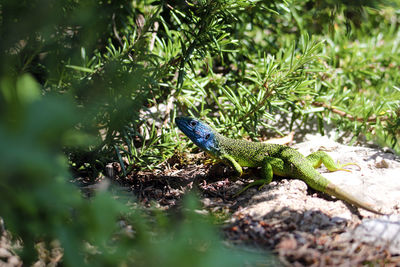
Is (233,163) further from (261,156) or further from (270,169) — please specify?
(270,169)

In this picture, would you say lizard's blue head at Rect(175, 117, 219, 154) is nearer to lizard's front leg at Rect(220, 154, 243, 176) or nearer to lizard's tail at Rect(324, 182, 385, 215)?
lizard's front leg at Rect(220, 154, 243, 176)

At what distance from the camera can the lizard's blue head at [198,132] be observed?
3697 mm

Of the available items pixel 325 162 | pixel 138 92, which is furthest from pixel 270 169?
pixel 138 92

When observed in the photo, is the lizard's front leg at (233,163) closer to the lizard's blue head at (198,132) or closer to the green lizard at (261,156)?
the green lizard at (261,156)

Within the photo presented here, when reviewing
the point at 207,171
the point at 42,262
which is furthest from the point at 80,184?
the point at 207,171

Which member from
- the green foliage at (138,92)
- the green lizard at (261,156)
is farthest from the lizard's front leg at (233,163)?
the green foliage at (138,92)

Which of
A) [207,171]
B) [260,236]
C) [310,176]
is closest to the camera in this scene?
[260,236]

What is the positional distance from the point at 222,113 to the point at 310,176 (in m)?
→ 1.40

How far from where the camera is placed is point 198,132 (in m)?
3.71

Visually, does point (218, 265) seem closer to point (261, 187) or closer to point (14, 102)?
point (14, 102)

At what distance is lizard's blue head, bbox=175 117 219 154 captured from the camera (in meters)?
3.70

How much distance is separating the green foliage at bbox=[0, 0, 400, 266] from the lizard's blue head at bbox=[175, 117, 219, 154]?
15cm

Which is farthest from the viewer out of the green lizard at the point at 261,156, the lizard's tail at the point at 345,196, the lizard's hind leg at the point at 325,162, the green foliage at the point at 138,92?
the lizard's hind leg at the point at 325,162

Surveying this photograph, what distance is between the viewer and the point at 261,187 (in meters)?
3.30
